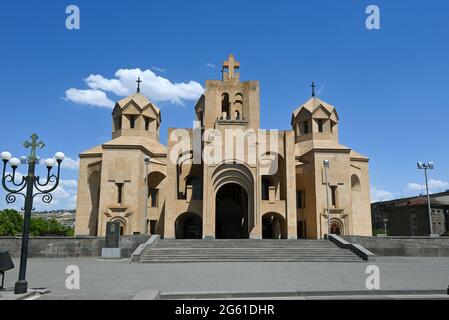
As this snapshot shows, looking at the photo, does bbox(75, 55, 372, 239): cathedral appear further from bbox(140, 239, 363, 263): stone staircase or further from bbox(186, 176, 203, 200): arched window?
bbox(140, 239, 363, 263): stone staircase

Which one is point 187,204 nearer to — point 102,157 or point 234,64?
point 102,157

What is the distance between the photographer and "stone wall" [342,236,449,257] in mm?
22438

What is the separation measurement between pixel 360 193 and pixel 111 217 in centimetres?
2235

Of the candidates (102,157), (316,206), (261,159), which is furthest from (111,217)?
(316,206)

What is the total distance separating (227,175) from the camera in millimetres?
28516

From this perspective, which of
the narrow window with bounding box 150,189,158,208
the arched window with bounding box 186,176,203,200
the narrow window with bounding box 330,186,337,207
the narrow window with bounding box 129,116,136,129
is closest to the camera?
the narrow window with bounding box 330,186,337,207

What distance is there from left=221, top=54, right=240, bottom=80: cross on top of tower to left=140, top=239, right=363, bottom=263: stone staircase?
15778 mm

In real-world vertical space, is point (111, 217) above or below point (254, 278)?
above

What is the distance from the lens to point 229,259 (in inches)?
762

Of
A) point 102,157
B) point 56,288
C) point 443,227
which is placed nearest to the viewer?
point 56,288

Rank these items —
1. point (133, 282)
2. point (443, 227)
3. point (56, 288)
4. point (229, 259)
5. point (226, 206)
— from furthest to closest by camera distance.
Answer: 1. point (443, 227)
2. point (226, 206)
3. point (229, 259)
4. point (133, 282)
5. point (56, 288)

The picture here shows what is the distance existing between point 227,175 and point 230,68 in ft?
34.1

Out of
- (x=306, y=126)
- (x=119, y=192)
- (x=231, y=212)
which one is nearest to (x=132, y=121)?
(x=119, y=192)

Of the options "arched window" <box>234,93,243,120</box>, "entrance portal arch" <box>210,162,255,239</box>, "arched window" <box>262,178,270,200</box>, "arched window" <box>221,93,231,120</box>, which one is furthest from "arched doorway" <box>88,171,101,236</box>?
"arched window" <box>262,178,270,200</box>
